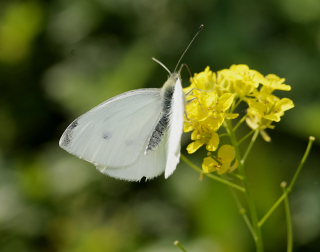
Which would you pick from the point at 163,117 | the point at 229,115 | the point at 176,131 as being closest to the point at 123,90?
the point at 163,117

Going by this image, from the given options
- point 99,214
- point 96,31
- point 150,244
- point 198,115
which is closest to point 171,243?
point 150,244

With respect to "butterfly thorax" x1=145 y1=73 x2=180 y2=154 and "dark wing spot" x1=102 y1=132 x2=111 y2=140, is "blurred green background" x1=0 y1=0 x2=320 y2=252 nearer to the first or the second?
"butterfly thorax" x1=145 y1=73 x2=180 y2=154

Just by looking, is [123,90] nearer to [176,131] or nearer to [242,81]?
[242,81]

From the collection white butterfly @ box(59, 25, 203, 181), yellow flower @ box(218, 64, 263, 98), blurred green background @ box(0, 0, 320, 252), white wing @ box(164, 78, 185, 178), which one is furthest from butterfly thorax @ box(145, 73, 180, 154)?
blurred green background @ box(0, 0, 320, 252)

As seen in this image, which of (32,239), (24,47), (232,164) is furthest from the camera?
(24,47)

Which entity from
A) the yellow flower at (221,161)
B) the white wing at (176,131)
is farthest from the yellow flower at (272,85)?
the white wing at (176,131)

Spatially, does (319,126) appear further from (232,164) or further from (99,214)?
(99,214)
